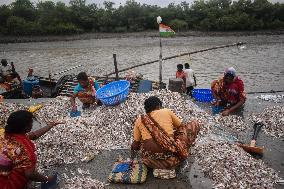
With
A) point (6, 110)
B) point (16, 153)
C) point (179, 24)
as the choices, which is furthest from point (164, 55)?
point (16, 153)

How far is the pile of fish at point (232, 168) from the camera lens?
418 centimetres

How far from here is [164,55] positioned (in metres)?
26.8

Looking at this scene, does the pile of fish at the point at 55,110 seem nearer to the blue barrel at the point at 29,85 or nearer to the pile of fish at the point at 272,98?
the blue barrel at the point at 29,85

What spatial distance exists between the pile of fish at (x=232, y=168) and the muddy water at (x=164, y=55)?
38.0 feet

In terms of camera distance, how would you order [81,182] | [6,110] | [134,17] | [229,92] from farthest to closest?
[134,17] → [6,110] → [229,92] → [81,182]

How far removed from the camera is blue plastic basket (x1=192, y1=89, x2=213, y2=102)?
25.0ft

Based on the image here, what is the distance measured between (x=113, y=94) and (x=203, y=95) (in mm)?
2500

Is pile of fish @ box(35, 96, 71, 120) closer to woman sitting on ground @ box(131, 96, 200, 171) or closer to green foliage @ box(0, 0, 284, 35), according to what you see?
woman sitting on ground @ box(131, 96, 200, 171)

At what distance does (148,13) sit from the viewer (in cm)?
3900

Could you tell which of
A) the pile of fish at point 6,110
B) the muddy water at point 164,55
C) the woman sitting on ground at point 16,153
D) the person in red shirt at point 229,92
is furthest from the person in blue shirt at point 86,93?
the muddy water at point 164,55

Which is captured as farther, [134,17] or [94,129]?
[134,17]

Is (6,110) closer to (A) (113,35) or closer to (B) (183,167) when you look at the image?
(B) (183,167)

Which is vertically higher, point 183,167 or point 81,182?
point 183,167

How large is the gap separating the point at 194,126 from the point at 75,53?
26280 mm
